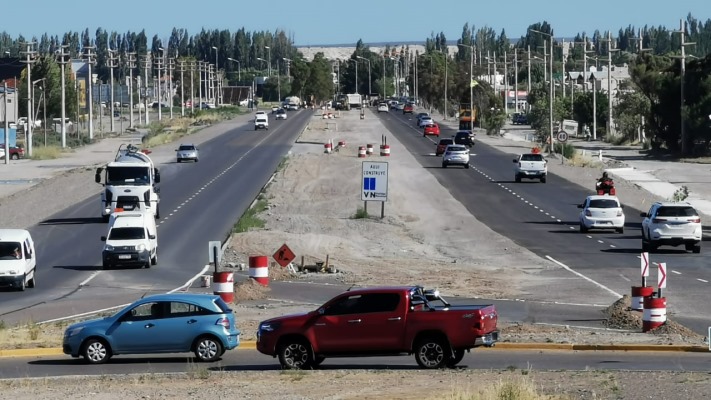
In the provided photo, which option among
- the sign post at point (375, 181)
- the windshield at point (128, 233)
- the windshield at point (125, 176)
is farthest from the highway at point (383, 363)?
the windshield at point (125, 176)

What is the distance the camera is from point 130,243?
43.1 metres

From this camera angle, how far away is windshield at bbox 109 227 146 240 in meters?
Result: 43.4

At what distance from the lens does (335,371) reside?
21453 millimetres

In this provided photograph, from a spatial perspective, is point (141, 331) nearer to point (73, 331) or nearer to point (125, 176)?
point (73, 331)

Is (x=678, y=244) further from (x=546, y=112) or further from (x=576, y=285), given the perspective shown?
(x=546, y=112)

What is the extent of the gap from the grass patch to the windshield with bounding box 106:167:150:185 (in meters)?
4.33

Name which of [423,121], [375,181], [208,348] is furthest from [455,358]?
[423,121]

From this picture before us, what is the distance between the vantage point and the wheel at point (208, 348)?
76.5 feet

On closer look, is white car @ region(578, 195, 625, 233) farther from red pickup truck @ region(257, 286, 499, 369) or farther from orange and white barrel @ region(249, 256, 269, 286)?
red pickup truck @ region(257, 286, 499, 369)

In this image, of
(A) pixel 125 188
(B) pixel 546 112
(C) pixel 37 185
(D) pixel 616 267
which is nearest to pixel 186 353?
(D) pixel 616 267

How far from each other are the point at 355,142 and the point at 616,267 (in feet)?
249

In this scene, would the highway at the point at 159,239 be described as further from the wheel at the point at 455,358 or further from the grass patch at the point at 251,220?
the wheel at the point at 455,358

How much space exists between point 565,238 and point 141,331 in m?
30.5

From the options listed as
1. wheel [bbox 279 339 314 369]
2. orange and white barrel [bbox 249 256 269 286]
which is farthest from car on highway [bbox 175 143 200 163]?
wheel [bbox 279 339 314 369]
